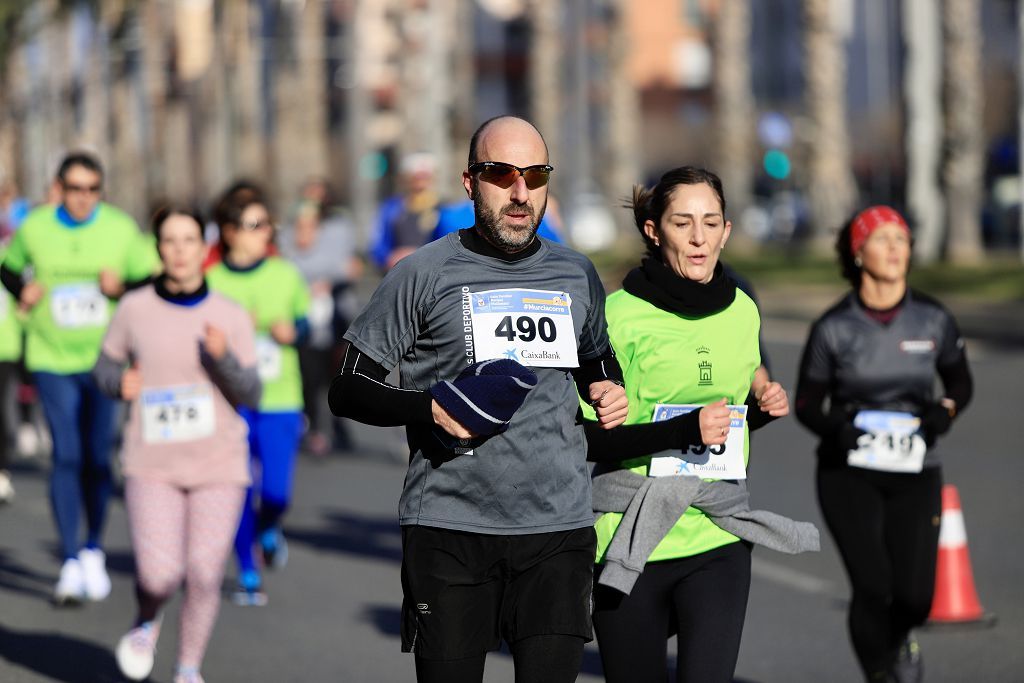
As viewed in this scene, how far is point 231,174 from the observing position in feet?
187

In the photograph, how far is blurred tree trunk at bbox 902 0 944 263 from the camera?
2911 cm

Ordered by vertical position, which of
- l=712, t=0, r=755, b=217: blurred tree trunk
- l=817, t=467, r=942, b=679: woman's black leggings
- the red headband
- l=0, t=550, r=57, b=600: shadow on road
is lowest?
l=0, t=550, r=57, b=600: shadow on road

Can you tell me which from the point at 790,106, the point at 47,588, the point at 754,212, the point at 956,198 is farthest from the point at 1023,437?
the point at 790,106

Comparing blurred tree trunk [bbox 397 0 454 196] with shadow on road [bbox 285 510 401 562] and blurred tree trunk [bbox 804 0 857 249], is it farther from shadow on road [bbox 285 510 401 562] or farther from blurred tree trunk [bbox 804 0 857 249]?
shadow on road [bbox 285 510 401 562]

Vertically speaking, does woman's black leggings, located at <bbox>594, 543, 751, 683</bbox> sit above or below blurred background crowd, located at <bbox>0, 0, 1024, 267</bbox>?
below

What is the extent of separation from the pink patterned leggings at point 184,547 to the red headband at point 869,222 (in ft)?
7.94

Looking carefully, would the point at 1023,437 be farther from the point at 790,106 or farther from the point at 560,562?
the point at 790,106

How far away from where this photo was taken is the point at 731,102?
135 feet

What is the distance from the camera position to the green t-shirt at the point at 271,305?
945 centimetres

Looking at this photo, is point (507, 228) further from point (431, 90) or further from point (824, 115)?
point (431, 90)

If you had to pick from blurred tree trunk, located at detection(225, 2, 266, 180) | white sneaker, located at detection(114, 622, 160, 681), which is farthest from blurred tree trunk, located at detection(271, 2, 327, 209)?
white sneaker, located at detection(114, 622, 160, 681)

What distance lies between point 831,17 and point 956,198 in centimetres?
769

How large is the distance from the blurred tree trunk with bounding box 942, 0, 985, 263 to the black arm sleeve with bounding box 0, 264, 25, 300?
20.6 m

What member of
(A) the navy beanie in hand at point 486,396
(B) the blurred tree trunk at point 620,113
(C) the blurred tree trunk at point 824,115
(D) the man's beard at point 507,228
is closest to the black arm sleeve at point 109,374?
(D) the man's beard at point 507,228
